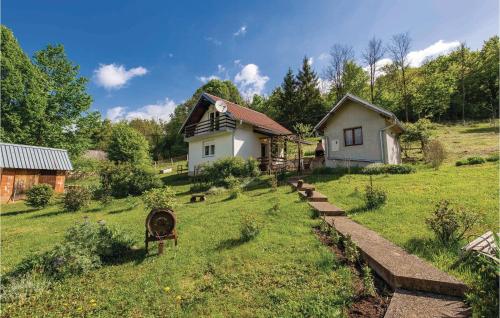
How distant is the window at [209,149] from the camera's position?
2438 centimetres

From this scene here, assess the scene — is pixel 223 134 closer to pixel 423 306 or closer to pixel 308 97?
pixel 423 306

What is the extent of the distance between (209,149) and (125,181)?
31.0 ft

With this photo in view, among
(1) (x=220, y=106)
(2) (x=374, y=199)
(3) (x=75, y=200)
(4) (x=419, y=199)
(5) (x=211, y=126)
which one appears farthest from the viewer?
(5) (x=211, y=126)

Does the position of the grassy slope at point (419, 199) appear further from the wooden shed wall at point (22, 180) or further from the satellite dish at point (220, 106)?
the wooden shed wall at point (22, 180)

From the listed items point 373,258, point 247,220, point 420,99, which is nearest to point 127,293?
point 247,220

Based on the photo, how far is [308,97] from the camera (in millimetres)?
44688

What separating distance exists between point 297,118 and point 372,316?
137ft

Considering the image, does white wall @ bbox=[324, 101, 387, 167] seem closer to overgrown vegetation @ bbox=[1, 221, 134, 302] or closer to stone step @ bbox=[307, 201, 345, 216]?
stone step @ bbox=[307, 201, 345, 216]

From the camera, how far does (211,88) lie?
5094 centimetres

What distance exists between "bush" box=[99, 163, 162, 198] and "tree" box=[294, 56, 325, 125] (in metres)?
31.6

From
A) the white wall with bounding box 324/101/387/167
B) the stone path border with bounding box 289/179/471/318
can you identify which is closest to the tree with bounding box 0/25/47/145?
the white wall with bounding box 324/101/387/167

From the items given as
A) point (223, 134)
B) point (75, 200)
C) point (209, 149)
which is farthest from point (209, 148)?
point (75, 200)

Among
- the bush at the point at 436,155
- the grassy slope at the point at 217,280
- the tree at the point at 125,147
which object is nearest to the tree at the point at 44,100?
the tree at the point at 125,147

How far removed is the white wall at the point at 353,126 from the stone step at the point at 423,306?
14.4 m
